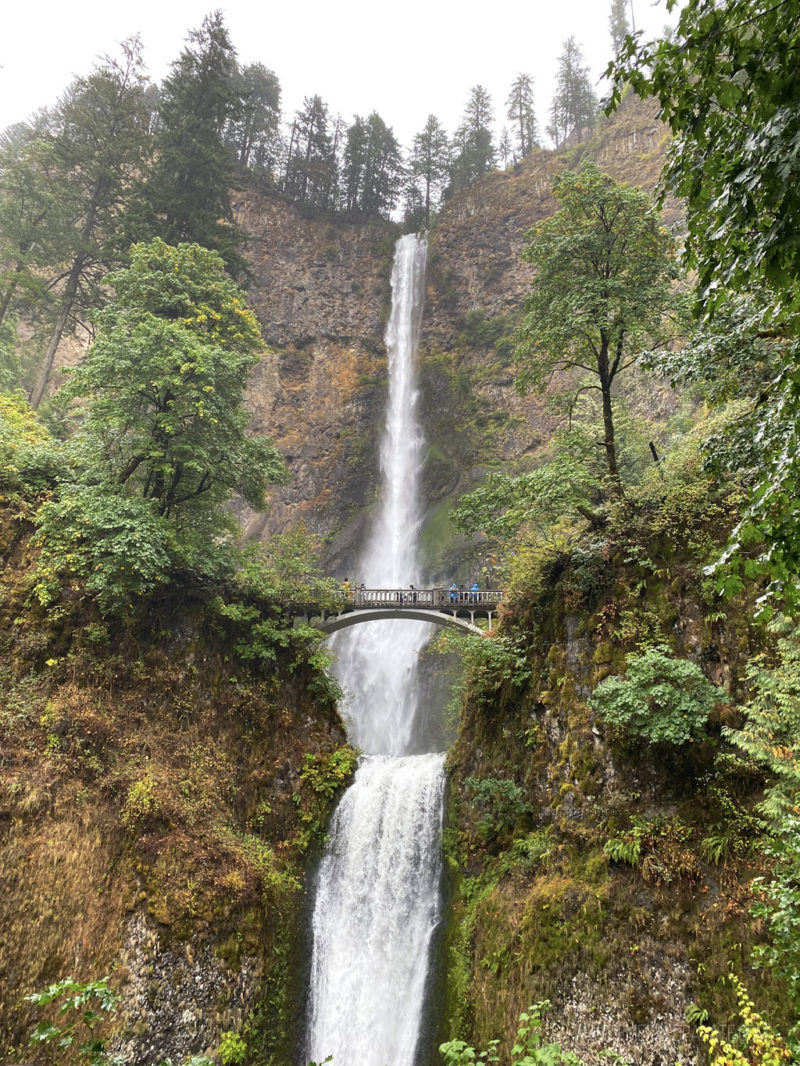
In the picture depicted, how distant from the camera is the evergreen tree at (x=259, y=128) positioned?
4394 cm

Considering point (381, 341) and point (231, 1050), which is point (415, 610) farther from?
point (381, 341)

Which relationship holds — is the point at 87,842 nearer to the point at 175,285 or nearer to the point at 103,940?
the point at 103,940

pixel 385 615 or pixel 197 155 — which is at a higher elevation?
pixel 197 155

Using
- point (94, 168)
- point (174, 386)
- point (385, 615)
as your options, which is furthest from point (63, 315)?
point (385, 615)

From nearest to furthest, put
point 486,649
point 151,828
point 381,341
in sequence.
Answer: point 151,828
point 486,649
point 381,341

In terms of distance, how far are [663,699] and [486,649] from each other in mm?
5352

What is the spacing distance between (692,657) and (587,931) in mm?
4517

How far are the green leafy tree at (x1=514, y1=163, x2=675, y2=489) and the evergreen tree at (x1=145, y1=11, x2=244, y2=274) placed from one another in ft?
43.5

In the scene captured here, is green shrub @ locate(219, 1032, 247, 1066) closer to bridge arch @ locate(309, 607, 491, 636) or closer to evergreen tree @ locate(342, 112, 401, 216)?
bridge arch @ locate(309, 607, 491, 636)

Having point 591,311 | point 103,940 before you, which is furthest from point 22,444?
point 591,311

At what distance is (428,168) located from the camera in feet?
159

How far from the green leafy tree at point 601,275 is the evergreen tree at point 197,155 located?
43.5ft

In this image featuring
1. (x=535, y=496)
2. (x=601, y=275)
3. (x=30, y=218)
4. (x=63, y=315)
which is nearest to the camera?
(x=535, y=496)

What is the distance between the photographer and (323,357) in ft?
130
